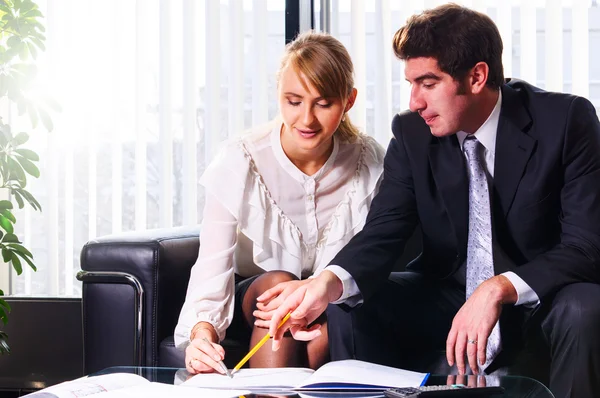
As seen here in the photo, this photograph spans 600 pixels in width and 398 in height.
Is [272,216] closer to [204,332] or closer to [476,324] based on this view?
[204,332]

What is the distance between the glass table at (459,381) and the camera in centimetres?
118

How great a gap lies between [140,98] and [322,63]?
130cm

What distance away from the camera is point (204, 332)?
170 cm

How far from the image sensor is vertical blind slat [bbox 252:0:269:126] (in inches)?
117

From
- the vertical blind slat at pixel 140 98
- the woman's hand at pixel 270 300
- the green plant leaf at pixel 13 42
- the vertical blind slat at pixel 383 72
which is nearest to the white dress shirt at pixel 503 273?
the woman's hand at pixel 270 300

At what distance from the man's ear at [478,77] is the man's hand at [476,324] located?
502 mm

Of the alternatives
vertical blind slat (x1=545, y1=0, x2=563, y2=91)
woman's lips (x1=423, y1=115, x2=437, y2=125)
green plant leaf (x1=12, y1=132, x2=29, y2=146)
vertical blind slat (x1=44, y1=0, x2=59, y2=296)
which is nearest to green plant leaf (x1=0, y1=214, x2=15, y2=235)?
green plant leaf (x1=12, y1=132, x2=29, y2=146)

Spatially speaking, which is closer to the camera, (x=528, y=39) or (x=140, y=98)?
(x=528, y=39)

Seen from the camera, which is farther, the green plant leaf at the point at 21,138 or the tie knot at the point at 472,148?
the green plant leaf at the point at 21,138

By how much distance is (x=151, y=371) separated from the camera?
1.40m

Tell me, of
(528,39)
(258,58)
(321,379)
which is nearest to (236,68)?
(258,58)

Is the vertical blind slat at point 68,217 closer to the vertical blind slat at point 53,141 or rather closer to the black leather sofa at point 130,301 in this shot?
the vertical blind slat at point 53,141

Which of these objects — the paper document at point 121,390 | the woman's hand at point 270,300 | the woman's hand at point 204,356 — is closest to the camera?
the paper document at point 121,390

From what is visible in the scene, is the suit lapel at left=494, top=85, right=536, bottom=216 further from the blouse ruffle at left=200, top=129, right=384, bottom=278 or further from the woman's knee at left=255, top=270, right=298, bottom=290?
the woman's knee at left=255, top=270, right=298, bottom=290
